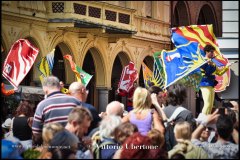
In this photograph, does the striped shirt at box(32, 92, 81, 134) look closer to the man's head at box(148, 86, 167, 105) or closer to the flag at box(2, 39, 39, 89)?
the man's head at box(148, 86, 167, 105)

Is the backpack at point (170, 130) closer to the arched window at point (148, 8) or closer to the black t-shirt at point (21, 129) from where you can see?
the black t-shirt at point (21, 129)

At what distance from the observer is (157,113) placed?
11297 millimetres

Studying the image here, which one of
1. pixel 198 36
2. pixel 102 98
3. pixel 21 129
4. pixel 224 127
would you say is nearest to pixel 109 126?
pixel 224 127

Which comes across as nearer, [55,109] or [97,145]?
[97,145]

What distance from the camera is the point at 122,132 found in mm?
9742

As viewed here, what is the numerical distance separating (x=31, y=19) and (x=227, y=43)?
1163cm

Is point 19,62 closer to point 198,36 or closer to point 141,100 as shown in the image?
point 198,36

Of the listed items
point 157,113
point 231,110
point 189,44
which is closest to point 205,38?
point 189,44

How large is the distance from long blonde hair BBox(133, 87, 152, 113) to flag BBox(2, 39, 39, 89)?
768cm

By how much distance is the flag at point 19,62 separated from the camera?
18609 millimetres

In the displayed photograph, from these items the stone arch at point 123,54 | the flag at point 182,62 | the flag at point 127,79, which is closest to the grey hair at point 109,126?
the flag at point 182,62

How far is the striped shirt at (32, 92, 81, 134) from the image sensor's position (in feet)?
35.7

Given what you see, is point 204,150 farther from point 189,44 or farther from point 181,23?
point 181,23

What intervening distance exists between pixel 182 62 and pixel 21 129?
139 inches
